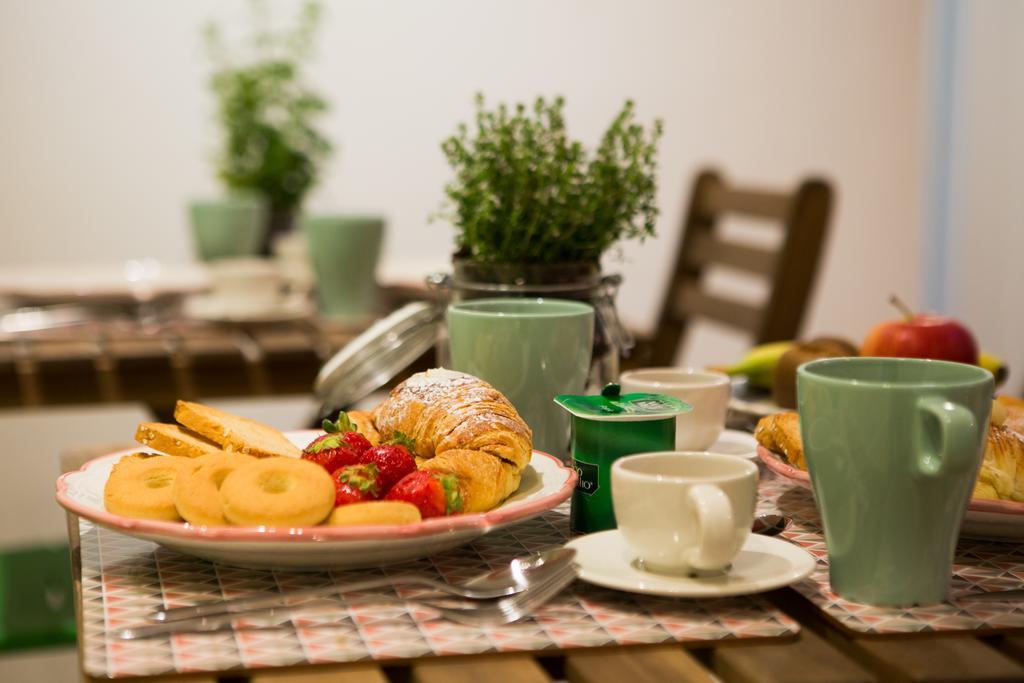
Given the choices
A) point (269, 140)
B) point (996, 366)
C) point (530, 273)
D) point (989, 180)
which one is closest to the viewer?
point (530, 273)

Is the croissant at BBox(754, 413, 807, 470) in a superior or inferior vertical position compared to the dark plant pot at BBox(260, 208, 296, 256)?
inferior

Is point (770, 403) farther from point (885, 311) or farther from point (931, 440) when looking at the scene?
point (885, 311)

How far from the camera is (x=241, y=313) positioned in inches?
71.5

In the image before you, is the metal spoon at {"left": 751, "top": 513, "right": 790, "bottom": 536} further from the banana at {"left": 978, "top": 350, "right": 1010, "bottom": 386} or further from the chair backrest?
the chair backrest

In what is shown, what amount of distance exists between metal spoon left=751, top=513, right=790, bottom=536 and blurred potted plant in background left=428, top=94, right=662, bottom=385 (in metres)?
Answer: 0.30

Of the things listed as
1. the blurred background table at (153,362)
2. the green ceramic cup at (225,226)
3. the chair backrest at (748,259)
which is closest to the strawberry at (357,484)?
the blurred background table at (153,362)

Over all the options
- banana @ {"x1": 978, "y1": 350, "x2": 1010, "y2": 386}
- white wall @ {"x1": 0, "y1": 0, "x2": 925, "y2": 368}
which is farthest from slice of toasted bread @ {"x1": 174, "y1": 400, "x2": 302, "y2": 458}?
white wall @ {"x1": 0, "y1": 0, "x2": 925, "y2": 368}

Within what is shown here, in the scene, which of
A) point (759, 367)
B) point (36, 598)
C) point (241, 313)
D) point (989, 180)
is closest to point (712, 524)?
point (759, 367)

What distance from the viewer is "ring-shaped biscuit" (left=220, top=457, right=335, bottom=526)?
2.14ft

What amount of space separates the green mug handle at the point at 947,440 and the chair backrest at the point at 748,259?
51.0 inches

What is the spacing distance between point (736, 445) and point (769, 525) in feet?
0.74

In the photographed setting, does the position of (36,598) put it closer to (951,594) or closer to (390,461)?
(390,461)

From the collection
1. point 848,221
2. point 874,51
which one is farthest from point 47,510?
point 874,51

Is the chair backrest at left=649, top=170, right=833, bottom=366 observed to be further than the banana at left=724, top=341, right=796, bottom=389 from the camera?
Yes
